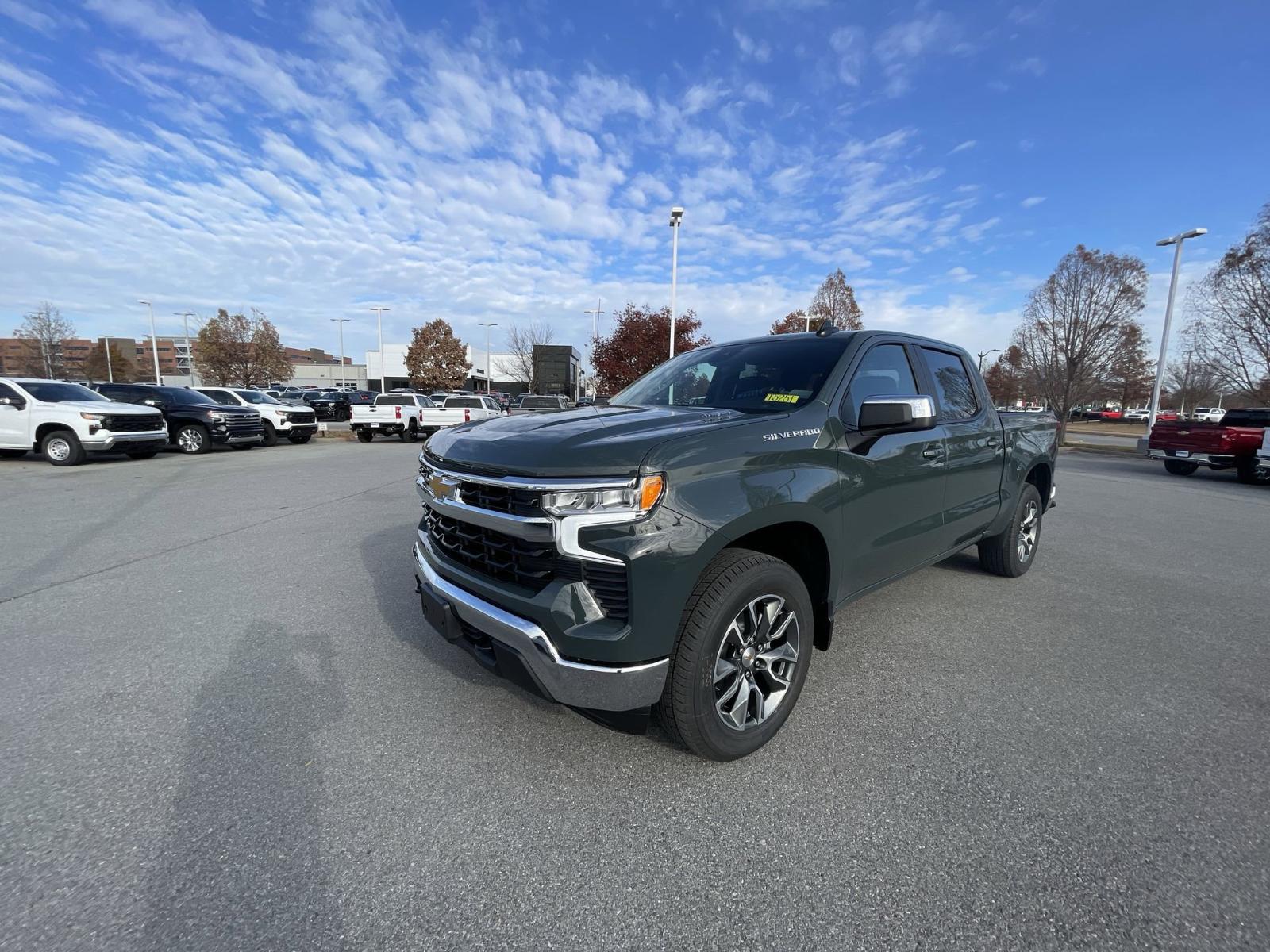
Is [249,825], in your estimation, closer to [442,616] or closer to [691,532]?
[442,616]

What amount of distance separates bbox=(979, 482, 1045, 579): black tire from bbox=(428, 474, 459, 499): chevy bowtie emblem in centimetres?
437

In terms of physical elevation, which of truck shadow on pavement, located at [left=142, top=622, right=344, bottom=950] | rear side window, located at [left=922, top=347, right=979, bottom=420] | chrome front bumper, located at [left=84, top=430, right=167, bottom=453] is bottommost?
truck shadow on pavement, located at [left=142, top=622, right=344, bottom=950]

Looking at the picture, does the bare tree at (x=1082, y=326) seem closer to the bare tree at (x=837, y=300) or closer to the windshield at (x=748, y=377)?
the bare tree at (x=837, y=300)

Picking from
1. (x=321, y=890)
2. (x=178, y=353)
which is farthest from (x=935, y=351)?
(x=178, y=353)

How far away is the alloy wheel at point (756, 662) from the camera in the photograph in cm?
238

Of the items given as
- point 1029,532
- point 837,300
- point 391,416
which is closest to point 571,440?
point 1029,532

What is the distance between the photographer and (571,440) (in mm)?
2256

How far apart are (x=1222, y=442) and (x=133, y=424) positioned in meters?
23.2

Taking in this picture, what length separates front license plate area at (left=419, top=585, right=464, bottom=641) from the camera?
2.47 meters

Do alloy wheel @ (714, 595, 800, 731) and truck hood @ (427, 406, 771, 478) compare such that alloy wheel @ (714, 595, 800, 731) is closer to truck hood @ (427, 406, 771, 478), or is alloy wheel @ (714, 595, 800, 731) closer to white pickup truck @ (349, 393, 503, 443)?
truck hood @ (427, 406, 771, 478)

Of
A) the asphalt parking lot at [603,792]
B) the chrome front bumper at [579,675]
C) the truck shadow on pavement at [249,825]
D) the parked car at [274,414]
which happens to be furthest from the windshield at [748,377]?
the parked car at [274,414]

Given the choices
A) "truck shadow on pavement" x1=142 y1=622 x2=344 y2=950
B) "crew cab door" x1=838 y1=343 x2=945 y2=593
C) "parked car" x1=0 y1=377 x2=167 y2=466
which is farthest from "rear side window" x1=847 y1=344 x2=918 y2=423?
"parked car" x1=0 y1=377 x2=167 y2=466

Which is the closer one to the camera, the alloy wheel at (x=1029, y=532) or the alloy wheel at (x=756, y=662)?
the alloy wheel at (x=756, y=662)

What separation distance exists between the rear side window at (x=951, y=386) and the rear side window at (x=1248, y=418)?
1377 cm
